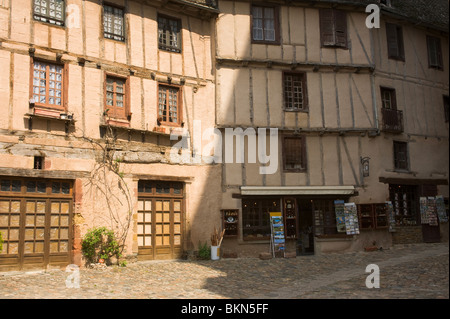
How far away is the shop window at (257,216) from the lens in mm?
14555

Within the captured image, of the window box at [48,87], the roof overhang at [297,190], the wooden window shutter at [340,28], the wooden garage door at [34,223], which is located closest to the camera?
the wooden garage door at [34,223]

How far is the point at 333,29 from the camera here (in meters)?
16.2

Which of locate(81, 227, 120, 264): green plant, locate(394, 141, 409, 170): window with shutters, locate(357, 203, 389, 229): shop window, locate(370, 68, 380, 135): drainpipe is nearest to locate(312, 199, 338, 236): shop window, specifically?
locate(357, 203, 389, 229): shop window

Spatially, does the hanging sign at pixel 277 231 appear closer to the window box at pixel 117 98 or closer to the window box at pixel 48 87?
the window box at pixel 117 98

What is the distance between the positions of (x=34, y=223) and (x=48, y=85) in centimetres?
363

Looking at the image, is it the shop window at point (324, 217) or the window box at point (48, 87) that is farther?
the shop window at point (324, 217)

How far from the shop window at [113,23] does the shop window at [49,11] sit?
125 centimetres

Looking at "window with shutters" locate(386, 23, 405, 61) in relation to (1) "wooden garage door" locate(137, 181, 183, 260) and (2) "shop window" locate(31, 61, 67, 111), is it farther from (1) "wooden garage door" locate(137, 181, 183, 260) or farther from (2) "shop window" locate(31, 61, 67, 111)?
(2) "shop window" locate(31, 61, 67, 111)

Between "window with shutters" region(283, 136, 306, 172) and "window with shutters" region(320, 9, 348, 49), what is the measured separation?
3.74 meters

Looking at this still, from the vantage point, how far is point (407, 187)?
17062 millimetres

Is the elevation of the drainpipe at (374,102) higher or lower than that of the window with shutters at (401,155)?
higher

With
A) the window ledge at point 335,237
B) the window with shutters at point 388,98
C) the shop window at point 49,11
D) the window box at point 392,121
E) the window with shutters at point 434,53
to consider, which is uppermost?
the window with shutters at point 434,53

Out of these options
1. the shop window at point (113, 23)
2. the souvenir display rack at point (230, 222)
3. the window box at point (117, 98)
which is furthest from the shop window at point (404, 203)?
the shop window at point (113, 23)
